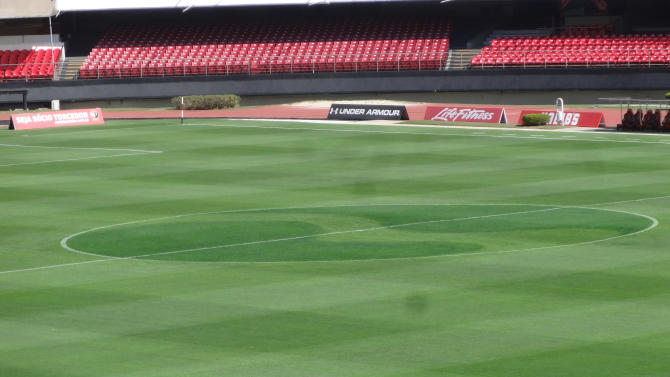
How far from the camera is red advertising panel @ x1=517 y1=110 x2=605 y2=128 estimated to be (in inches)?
1860

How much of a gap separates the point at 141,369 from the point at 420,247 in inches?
349

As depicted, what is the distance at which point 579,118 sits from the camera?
48.1 meters

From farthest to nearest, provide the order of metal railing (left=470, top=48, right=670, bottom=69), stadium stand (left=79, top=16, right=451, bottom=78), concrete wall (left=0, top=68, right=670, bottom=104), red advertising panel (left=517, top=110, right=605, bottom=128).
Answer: stadium stand (left=79, top=16, right=451, bottom=78) < concrete wall (left=0, top=68, right=670, bottom=104) < metal railing (left=470, top=48, right=670, bottom=69) < red advertising panel (left=517, top=110, right=605, bottom=128)

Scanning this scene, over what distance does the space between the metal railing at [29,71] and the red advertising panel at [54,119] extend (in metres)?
12.8

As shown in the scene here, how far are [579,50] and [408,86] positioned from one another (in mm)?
9594

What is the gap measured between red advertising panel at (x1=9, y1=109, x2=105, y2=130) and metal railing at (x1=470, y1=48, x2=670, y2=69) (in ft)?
68.9

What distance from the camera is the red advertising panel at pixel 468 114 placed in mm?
51031

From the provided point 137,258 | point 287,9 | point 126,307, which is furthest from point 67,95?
point 126,307

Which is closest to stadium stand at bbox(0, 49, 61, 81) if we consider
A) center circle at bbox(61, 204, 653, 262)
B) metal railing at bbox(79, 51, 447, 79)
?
metal railing at bbox(79, 51, 447, 79)

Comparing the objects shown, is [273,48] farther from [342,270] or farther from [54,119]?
[342,270]

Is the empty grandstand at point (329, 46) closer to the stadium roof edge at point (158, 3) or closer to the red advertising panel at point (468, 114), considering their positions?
the stadium roof edge at point (158, 3)

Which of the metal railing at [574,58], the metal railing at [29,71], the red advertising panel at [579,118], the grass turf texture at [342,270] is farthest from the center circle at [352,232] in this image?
the metal railing at [29,71]

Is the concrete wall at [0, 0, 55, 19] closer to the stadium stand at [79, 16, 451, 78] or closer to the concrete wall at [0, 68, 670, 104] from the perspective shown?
the stadium stand at [79, 16, 451, 78]

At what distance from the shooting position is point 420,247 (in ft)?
69.5
